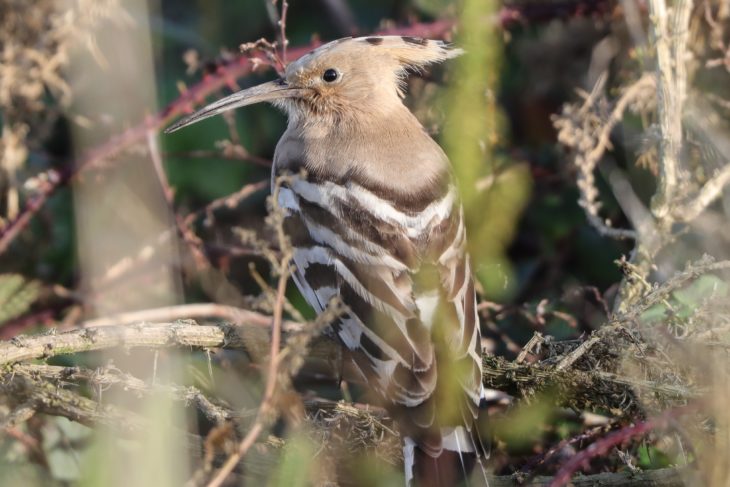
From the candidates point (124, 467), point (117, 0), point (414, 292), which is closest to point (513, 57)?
point (117, 0)

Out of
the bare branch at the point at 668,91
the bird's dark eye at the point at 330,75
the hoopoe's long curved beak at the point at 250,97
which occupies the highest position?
the bird's dark eye at the point at 330,75

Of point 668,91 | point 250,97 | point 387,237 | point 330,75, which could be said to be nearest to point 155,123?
point 250,97

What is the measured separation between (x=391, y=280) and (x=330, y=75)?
2.99ft

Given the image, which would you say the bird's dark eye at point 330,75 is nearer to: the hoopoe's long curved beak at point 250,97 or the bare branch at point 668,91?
the hoopoe's long curved beak at point 250,97

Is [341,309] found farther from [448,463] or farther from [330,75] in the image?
[330,75]

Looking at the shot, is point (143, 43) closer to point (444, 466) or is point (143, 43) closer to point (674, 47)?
point (674, 47)

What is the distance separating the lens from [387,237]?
2.54 metres

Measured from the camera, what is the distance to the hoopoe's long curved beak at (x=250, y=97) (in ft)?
9.96

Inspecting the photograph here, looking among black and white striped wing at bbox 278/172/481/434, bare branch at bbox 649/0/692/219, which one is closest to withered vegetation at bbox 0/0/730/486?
bare branch at bbox 649/0/692/219

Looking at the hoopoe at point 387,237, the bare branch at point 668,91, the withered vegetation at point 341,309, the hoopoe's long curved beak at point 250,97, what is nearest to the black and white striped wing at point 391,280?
the hoopoe at point 387,237

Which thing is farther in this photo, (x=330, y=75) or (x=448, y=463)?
(x=330, y=75)

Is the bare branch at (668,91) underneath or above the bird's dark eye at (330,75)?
underneath

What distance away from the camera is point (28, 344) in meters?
2.16

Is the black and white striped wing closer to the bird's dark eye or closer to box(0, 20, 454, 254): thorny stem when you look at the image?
the bird's dark eye
